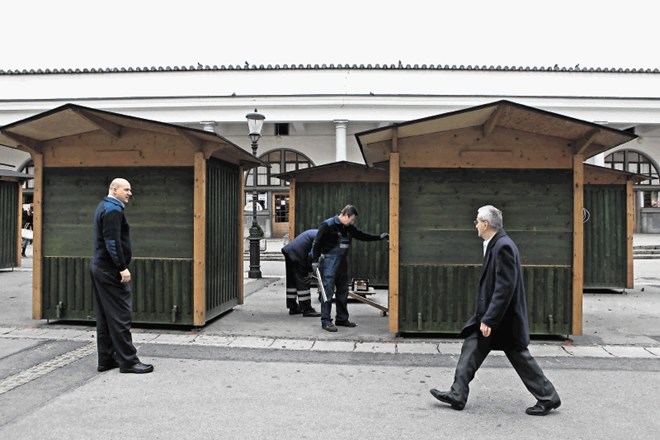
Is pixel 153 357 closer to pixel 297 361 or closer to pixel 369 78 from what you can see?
pixel 297 361

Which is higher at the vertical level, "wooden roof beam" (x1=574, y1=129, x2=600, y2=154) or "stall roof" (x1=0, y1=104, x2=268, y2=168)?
"stall roof" (x1=0, y1=104, x2=268, y2=168)

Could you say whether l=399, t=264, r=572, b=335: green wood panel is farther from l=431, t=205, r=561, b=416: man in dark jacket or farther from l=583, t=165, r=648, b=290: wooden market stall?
l=583, t=165, r=648, b=290: wooden market stall

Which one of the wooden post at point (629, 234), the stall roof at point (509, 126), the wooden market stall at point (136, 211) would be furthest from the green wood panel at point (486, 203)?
the wooden post at point (629, 234)

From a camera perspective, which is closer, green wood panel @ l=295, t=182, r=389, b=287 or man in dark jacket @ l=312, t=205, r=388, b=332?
man in dark jacket @ l=312, t=205, r=388, b=332

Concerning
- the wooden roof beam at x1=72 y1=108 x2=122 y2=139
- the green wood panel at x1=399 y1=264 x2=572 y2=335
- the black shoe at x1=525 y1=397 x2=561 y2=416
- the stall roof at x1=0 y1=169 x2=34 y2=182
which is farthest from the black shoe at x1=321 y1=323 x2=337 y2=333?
the stall roof at x1=0 y1=169 x2=34 y2=182

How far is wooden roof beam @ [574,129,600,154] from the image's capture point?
21.5ft

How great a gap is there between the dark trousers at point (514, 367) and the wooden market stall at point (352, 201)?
23.5 ft

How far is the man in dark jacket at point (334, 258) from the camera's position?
297 inches

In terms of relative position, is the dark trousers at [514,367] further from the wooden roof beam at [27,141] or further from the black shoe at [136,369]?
the wooden roof beam at [27,141]

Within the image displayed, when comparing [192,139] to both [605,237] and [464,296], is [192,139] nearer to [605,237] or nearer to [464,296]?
[464,296]

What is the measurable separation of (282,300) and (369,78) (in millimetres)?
18530

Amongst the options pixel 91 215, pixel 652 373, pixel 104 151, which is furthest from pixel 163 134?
pixel 652 373

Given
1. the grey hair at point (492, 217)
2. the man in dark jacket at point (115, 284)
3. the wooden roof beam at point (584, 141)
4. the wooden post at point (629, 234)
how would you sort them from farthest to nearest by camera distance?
the wooden post at point (629, 234)
the wooden roof beam at point (584, 141)
the man in dark jacket at point (115, 284)
the grey hair at point (492, 217)

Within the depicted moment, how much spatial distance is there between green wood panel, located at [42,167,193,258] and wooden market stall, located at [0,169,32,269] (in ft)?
25.1
